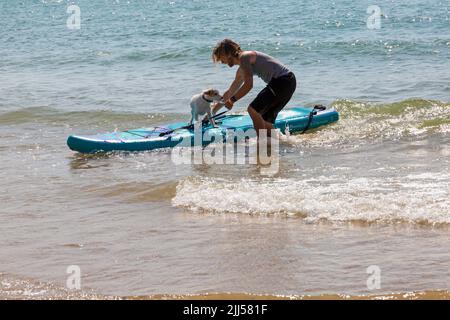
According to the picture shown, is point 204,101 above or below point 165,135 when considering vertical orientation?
above

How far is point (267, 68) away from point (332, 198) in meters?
2.89

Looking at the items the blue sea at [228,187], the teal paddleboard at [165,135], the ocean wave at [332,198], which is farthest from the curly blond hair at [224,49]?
the ocean wave at [332,198]

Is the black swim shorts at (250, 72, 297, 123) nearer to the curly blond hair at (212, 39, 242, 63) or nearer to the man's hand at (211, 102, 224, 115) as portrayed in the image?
the man's hand at (211, 102, 224, 115)

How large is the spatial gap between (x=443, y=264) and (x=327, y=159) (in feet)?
13.4

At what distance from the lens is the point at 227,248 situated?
6.53 meters

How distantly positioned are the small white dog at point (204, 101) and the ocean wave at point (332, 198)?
169 cm

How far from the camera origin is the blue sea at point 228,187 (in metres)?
5.91

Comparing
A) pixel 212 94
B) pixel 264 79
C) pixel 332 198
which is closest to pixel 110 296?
pixel 332 198

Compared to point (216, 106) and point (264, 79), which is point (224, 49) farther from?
point (216, 106)

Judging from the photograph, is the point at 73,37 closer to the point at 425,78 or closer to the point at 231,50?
the point at 425,78

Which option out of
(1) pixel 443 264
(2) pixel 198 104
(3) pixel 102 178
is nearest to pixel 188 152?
(2) pixel 198 104

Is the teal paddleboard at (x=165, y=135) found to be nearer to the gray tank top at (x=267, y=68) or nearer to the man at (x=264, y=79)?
the man at (x=264, y=79)

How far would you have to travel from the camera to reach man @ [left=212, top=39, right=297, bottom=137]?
31.9ft

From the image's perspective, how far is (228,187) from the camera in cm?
843
